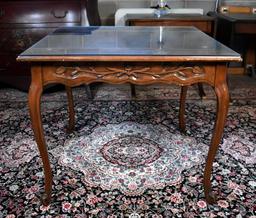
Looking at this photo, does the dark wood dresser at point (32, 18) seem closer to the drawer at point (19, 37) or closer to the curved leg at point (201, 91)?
the drawer at point (19, 37)

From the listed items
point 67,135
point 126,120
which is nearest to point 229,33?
point 126,120

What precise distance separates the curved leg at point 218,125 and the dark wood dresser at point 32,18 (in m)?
1.84

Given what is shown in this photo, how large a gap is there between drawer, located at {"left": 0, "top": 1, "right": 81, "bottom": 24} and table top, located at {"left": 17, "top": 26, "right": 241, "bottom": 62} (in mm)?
1156

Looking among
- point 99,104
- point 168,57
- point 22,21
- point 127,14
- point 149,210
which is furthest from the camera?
point 127,14

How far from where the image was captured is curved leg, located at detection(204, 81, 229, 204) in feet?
3.96

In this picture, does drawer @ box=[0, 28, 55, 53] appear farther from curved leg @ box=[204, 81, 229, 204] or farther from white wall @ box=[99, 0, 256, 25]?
curved leg @ box=[204, 81, 229, 204]

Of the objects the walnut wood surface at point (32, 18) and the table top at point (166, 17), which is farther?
the table top at point (166, 17)

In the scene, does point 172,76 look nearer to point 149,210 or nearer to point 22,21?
point 149,210

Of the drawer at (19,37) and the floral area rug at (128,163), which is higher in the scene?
the drawer at (19,37)

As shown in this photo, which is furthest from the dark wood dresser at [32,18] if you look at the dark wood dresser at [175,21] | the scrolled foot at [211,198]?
the scrolled foot at [211,198]

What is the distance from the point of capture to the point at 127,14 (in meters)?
3.09

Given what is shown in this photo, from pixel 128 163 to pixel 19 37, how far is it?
69.1 inches

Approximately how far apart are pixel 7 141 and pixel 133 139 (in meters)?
0.83

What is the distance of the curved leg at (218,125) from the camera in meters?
1.21
